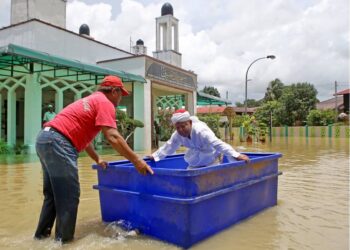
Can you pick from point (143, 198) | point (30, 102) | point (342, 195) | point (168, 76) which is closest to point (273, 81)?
point (168, 76)

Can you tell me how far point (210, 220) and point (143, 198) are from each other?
749 millimetres

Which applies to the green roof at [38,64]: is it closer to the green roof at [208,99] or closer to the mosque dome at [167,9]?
the mosque dome at [167,9]

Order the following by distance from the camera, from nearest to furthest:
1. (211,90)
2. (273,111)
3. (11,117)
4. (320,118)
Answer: (11,117), (320,118), (273,111), (211,90)

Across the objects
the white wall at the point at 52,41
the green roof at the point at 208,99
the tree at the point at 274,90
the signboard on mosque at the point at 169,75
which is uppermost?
the tree at the point at 274,90

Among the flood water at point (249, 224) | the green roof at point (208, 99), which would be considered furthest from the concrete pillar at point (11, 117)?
the green roof at point (208, 99)

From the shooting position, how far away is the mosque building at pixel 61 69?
555 inches

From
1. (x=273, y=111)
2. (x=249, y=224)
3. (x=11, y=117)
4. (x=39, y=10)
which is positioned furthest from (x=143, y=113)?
(x=273, y=111)

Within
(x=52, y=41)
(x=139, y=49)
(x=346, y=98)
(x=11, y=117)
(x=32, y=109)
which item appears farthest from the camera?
(x=346, y=98)

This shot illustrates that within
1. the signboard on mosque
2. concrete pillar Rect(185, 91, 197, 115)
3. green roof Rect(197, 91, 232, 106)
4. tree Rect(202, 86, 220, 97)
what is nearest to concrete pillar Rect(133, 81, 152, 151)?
the signboard on mosque

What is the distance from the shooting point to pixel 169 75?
20734 mm

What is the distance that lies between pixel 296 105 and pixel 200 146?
137 ft

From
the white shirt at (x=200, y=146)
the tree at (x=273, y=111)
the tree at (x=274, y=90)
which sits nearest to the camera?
the white shirt at (x=200, y=146)

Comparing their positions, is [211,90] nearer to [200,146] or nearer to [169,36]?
[169,36]

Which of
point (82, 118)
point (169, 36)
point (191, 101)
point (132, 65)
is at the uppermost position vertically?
point (169, 36)
